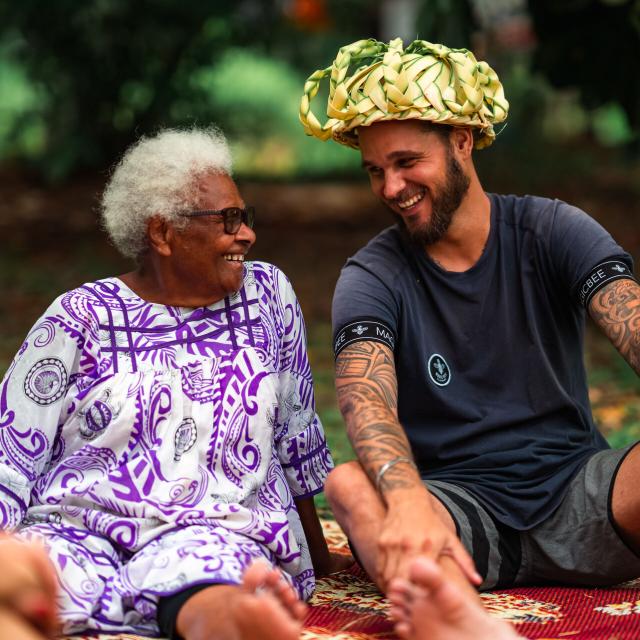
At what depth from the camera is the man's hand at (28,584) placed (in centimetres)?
233

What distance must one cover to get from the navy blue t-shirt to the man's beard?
6cm

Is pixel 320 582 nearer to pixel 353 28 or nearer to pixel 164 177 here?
pixel 164 177

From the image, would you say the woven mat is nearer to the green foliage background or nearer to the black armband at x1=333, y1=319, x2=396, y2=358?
the black armband at x1=333, y1=319, x2=396, y2=358

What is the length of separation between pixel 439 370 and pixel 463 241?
44cm

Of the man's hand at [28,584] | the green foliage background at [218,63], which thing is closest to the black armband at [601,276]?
the man's hand at [28,584]

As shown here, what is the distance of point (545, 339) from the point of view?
3.65 metres

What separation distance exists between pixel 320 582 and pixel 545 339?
106 centimetres

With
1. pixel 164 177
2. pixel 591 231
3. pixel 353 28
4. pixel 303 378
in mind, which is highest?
pixel 353 28

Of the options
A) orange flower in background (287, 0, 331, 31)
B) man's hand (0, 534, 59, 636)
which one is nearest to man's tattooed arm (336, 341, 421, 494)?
man's hand (0, 534, 59, 636)

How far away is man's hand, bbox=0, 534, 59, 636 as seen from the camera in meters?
2.33

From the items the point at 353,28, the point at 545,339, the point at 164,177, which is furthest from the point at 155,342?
the point at 353,28

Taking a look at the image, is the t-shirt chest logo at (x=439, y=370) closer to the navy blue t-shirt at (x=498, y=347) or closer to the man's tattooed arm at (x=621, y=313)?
the navy blue t-shirt at (x=498, y=347)

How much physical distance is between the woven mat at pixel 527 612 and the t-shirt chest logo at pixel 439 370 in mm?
661

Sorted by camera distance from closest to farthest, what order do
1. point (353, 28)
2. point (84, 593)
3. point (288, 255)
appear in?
point (84, 593) < point (288, 255) < point (353, 28)
